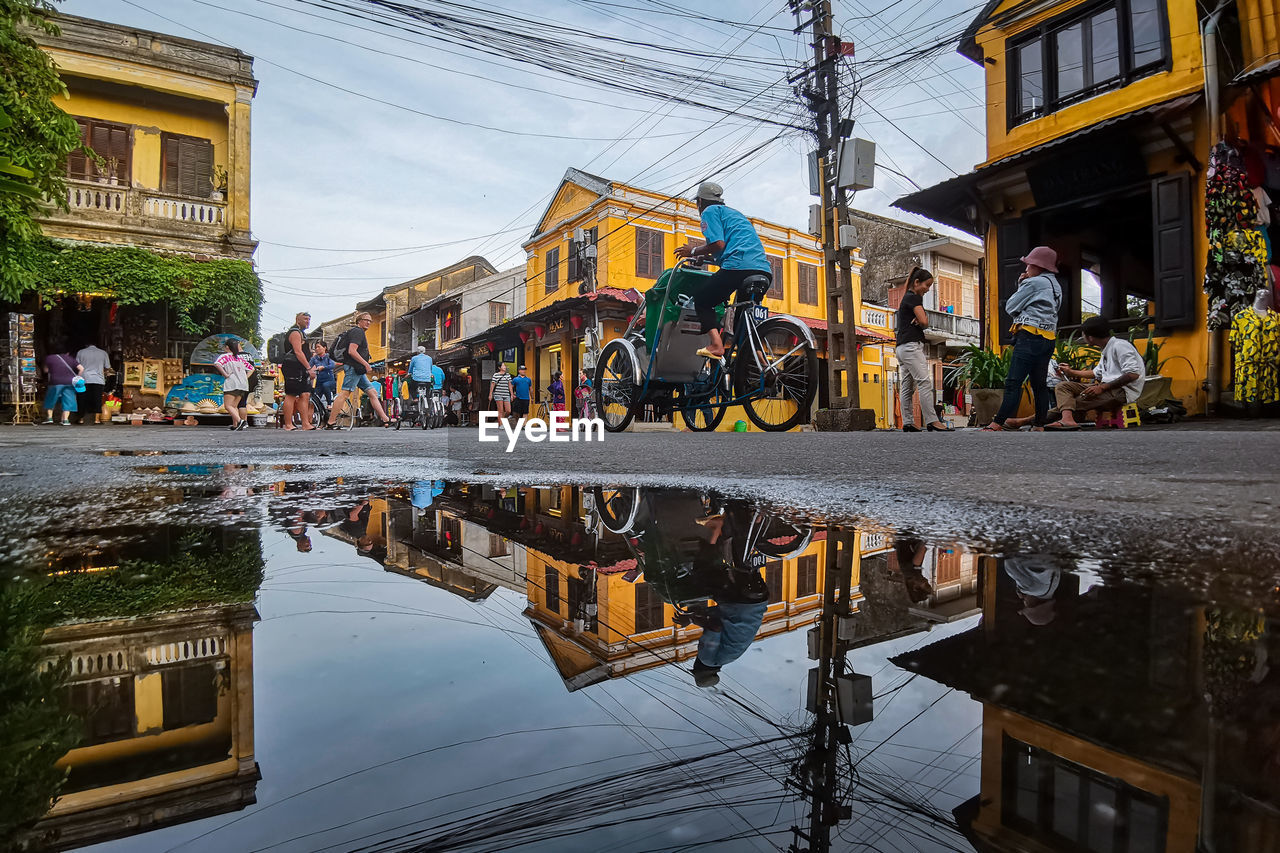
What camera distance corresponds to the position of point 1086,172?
28.5 ft

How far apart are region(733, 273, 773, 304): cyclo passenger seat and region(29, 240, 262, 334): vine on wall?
1125 centimetres

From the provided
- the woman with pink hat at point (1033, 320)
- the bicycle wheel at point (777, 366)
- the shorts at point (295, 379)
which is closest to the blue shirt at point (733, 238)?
the bicycle wheel at point (777, 366)

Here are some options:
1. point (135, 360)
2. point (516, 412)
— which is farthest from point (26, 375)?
point (516, 412)

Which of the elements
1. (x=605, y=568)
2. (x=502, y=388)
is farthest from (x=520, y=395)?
(x=605, y=568)

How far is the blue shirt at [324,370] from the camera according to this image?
35.4 ft

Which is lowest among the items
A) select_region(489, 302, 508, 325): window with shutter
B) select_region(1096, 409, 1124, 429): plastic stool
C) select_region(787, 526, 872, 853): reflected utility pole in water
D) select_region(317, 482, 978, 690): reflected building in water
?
select_region(787, 526, 872, 853): reflected utility pole in water

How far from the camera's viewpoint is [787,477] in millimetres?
2254

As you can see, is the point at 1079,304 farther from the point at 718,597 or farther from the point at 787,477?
the point at 718,597

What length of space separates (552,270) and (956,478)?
21.4 metres

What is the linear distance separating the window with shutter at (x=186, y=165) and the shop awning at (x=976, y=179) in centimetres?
1335

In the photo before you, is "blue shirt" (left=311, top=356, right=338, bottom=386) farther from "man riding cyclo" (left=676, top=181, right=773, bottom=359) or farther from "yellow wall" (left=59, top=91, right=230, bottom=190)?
"man riding cyclo" (left=676, top=181, right=773, bottom=359)

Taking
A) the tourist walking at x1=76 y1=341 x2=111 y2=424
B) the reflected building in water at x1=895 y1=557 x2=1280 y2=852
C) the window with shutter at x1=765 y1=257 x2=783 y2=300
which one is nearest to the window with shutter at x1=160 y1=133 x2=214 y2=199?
the tourist walking at x1=76 y1=341 x2=111 y2=424

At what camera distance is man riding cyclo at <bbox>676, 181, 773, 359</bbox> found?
215 inches

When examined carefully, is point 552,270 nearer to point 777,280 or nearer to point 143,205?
point 777,280
